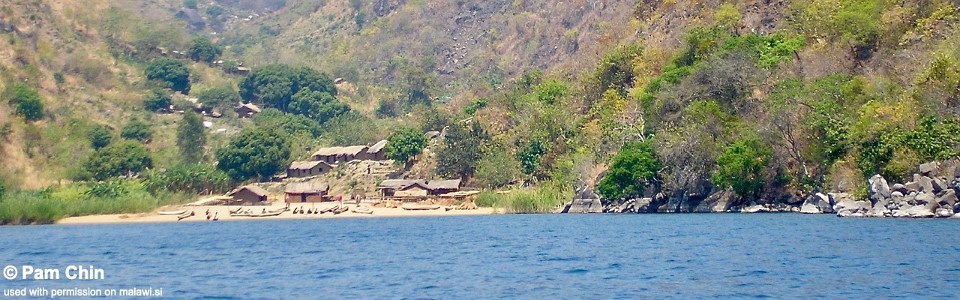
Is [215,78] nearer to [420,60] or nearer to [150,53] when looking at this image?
[150,53]

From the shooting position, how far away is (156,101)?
422ft

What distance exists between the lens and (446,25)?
169 m

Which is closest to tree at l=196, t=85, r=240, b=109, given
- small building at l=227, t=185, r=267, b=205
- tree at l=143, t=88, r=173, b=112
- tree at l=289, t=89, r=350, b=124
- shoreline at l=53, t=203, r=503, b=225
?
tree at l=143, t=88, r=173, b=112

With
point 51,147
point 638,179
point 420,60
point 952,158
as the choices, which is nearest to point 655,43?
point 638,179

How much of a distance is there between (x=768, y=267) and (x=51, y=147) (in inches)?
3343

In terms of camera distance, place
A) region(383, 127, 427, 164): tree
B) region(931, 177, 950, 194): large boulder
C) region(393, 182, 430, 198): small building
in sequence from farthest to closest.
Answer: region(383, 127, 427, 164): tree, region(393, 182, 430, 198): small building, region(931, 177, 950, 194): large boulder

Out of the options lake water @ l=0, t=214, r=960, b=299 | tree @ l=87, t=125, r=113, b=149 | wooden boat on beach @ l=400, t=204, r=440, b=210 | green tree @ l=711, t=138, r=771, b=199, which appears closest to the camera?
lake water @ l=0, t=214, r=960, b=299

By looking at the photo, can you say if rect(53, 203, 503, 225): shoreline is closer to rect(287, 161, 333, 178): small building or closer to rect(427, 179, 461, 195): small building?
rect(427, 179, 461, 195): small building

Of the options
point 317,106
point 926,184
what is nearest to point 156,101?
point 317,106

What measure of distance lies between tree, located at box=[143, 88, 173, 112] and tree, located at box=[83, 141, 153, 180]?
2400 centimetres

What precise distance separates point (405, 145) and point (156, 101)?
135ft

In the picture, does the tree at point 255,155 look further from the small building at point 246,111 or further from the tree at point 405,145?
the small building at point 246,111

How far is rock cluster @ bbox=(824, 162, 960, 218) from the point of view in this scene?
53.2 metres

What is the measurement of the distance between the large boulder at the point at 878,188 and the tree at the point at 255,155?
178 feet
